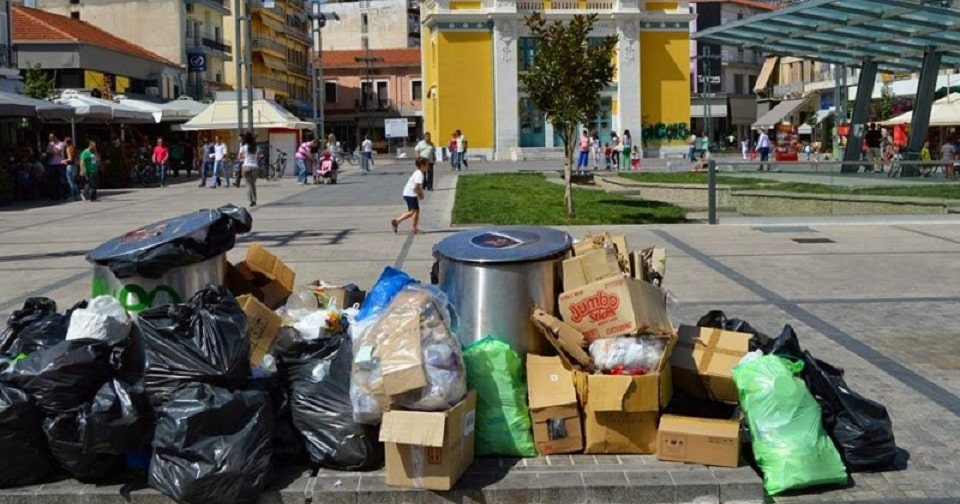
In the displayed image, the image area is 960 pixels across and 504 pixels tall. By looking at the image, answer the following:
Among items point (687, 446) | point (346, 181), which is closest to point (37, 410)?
point (687, 446)

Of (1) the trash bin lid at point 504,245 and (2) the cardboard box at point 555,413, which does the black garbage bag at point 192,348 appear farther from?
(2) the cardboard box at point 555,413

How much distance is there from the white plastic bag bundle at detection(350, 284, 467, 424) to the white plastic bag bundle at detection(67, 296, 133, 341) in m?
1.31

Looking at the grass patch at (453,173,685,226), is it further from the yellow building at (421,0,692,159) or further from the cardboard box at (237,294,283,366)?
the yellow building at (421,0,692,159)

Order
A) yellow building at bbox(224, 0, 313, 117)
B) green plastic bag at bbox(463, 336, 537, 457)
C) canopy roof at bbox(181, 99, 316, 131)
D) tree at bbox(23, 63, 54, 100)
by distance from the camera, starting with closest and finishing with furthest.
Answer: green plastic bag at bbox(463, 336, 537, 457) → tree at bbox(23, 63, 54, 100) → canopy roof at bbox(181, 99, 316, 131) → yellow building at bbox(224, 0, 313, 117)

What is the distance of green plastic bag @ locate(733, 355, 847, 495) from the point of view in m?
5.53

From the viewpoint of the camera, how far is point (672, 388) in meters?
6.36

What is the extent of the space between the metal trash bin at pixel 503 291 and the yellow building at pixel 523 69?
45.4m

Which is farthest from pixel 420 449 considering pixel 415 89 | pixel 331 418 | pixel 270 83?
pixel 415 89

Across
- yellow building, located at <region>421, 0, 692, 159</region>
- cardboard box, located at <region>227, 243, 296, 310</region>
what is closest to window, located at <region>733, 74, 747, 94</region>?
yellow building, located at <region>421, 0, 692, 159</region>

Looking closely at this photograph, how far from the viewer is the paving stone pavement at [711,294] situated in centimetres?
549

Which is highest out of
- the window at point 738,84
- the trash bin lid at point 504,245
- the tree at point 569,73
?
the window at point 738,84

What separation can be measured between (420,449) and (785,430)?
192 centimetres

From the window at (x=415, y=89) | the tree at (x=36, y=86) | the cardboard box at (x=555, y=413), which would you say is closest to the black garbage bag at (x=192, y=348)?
the cardboard box at (x=555, y=413)

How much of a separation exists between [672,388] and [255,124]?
34.1 meters
